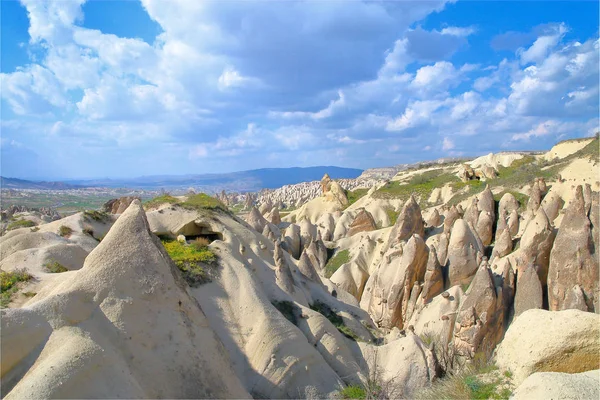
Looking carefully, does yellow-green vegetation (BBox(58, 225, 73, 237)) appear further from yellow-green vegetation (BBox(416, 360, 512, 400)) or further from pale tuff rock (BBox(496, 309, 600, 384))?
pale tuff rock (BBox(496, 309, 600, 384))

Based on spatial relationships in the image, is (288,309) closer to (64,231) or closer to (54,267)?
(54,267)

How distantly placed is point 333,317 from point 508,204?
16.8 m

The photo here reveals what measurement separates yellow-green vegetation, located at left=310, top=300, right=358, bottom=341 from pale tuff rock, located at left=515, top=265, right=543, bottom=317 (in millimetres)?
6451

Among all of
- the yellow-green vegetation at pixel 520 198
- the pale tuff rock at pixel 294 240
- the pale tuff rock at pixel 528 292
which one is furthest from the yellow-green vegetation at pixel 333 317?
the yellow-green vegetation at pixel 520 198

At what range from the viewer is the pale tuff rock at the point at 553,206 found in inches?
880

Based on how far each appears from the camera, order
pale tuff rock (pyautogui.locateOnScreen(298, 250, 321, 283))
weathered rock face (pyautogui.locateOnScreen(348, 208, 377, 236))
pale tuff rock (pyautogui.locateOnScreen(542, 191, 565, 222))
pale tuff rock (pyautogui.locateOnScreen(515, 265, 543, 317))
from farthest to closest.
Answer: weathered rock face (pyautogui.locateOnScreen(348, 208, 377, 236)) → pale tuff rock (pyautogui.locateOnScreen(542, 191, 565, 222)) → pale tuff rock (pyautogui.locateOnScreen(298, 250, 321, 283)) → pale tuff rock (pyautogui.locateOnScreen(515, 265, 543, 317))

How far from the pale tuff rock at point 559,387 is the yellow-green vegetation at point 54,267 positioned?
11.7 m

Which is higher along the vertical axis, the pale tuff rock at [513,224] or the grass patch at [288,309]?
the pale tuff rock at [513,224]

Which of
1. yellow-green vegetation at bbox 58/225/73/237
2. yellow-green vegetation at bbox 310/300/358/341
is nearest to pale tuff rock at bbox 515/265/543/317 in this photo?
yellow-green vegetation at bbox 310/300/358/341

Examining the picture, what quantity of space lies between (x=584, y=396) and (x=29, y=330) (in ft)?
23.7

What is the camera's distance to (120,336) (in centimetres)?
722

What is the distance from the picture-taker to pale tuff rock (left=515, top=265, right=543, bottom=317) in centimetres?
1648

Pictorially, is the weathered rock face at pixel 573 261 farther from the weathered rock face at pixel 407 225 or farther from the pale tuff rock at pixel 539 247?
the weathered rock face at pixel 407 225

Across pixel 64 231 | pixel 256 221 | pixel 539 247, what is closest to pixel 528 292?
pixel 539 247
